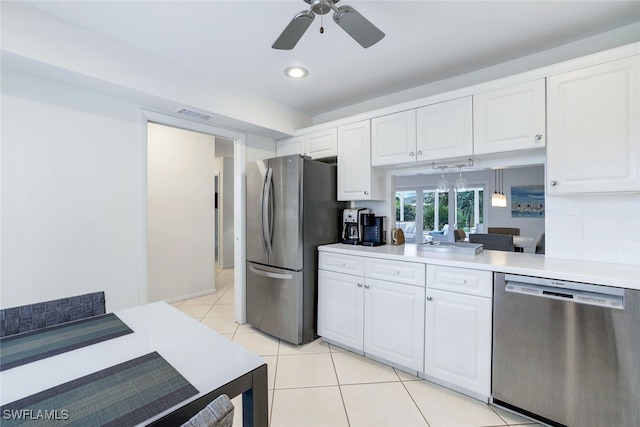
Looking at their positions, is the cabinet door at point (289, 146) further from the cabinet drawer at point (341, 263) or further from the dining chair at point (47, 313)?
the dining chair at point (47, 313)

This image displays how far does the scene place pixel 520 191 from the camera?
2307 millimetres

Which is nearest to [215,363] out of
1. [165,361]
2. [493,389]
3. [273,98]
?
[165,361]

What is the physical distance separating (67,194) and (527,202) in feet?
11.4

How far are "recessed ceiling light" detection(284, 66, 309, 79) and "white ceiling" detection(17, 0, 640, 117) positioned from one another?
5 centimetres

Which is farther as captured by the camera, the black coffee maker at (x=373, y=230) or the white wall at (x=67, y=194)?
the black coffee maker at (x=373, y=230)

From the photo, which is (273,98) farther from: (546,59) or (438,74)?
(546,59)

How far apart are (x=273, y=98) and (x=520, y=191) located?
2.48 meters

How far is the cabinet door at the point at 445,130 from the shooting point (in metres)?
2.16

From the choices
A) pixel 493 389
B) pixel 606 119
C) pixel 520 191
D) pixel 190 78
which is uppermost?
pixel 190 78

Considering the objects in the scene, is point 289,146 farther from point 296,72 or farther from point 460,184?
point 460,184

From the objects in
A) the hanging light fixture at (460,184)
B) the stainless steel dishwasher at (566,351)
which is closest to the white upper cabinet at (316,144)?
the hanging light fixture at (460,184)

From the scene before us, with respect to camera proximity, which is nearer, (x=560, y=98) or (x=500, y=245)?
(x=560, y=98)

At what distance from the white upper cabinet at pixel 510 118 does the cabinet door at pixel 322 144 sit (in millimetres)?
1303
